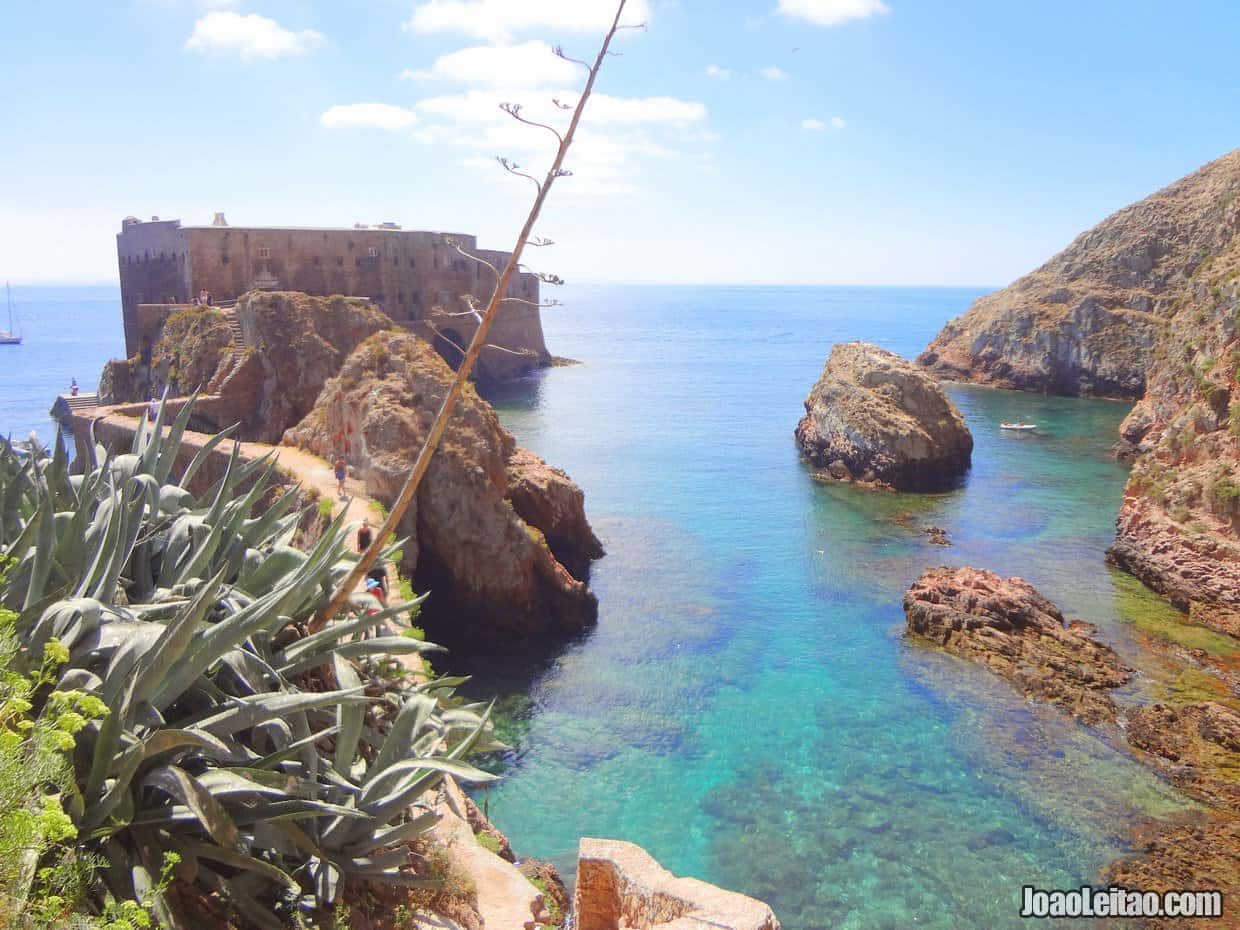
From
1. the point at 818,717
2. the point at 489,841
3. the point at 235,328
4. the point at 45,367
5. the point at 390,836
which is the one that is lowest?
the point at 818,717

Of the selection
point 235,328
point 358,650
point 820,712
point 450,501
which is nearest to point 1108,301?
point 820,712

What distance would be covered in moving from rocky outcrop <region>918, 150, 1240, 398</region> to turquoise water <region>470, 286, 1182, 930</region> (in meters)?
29.9

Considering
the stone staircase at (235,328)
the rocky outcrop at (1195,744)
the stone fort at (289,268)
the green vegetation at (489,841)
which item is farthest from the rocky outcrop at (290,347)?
the rocky outcrop at (1195,744)

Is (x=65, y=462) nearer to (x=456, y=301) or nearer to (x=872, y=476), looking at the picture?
(x=872, y=476)

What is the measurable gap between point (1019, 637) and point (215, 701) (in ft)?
65.3

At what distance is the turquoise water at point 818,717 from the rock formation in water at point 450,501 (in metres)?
1.49

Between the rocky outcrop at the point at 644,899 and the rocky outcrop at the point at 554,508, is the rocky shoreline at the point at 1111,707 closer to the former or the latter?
the rocky outcrop at the point at 644,899

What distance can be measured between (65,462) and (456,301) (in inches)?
2020

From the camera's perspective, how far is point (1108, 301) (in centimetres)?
6769

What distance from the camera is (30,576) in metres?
6.18

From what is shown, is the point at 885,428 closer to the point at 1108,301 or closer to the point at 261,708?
the point at 261,708

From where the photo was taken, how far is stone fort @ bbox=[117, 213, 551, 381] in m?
42.2

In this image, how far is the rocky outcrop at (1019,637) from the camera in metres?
19.3

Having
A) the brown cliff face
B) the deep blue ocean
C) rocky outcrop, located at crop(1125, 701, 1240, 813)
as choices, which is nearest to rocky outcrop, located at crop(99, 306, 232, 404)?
the deep blue ocean
